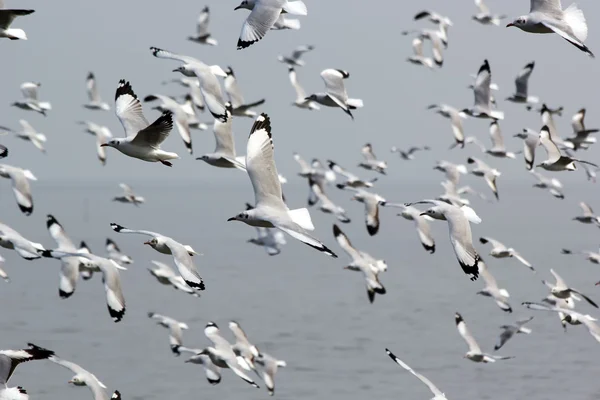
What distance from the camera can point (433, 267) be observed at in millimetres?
48406

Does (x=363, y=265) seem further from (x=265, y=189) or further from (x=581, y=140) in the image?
(x=265, y=189)

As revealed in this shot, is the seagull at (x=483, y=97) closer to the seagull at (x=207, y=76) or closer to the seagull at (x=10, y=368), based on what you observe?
the seagull at (x=207, y=76)

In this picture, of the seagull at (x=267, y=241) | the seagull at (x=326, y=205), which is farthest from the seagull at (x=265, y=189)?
the seagull at (x=267, y=241)

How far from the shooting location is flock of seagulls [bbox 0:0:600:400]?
11.1 metres

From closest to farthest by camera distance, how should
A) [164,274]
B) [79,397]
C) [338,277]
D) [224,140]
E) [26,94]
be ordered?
[224,140]
[164,274]
[79,397]
[26,94]
[338,277]

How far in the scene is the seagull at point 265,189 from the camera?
1041 centimetres

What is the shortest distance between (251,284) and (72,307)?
8.69m

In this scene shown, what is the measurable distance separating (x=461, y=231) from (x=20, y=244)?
554 centimetres

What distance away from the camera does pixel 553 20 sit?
449 inches

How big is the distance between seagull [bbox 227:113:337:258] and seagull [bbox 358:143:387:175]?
44.7 feet

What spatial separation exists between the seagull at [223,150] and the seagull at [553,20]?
13.4ft

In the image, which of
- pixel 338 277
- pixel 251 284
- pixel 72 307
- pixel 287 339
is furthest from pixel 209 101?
pixel 338 277

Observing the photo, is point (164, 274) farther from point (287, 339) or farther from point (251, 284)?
point (251, 284)

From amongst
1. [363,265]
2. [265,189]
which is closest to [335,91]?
[363,265]
